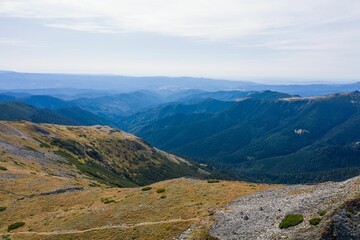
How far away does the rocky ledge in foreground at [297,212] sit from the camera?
29031 mm

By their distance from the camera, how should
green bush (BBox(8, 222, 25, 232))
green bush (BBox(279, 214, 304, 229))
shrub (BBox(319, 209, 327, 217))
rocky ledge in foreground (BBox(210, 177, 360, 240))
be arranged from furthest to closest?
green bush (BBox(8, 222, 25, 232)) < green bush (BBox(279, 214, 304, 229)) < shrub (BBox(319, 209, 327, 217)) < rocky ledge in foreground (BBox(210, 177, 360, 240))

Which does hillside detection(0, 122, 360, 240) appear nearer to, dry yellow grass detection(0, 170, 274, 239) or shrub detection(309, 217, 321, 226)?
dry yellow grass detection(0, 170, 274, 239)

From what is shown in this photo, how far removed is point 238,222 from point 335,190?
12099 millimetres

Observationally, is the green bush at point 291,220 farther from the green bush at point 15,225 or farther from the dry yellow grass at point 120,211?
the green bush at point 15,225

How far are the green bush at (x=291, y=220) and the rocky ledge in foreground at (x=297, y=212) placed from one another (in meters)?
0.40

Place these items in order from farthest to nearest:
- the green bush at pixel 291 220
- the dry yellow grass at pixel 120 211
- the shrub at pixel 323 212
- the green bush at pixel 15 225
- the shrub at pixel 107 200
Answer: the shrub at pixel 107 200 < the green bush at pixel 15 225 < the dry yellow grass at pixel 120 211 < the green bush at pixel 291 220 < the shrub at pixel 323 212

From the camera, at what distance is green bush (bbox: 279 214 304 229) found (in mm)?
32688

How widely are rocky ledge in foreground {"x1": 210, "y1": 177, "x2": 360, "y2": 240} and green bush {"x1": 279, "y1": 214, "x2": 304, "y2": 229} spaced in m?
0.40

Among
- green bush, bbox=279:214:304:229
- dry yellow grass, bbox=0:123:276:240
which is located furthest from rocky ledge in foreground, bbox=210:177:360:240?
dry yellow grass, bbox=0:123:276:240

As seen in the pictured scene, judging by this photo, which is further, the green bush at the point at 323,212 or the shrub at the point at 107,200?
the shrub at the point at 107,200

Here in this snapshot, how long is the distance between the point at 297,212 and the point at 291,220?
255 cm

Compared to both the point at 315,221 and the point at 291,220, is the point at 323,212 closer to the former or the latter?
the point at 315,221

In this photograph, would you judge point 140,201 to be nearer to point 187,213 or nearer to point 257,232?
point 187,213

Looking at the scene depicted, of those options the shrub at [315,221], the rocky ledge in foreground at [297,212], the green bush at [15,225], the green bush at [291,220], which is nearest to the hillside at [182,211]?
the rocky ledge in foreground at [297,212]
